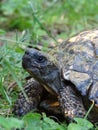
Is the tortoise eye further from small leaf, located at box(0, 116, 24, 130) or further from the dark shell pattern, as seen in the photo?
small leaf, located at box(0, 116, 24, 130)

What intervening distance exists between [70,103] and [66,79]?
19 centimetres

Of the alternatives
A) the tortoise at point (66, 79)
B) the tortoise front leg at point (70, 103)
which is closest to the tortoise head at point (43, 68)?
the tortoise at point (66, 79)

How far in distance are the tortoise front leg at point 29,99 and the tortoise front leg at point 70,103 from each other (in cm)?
32

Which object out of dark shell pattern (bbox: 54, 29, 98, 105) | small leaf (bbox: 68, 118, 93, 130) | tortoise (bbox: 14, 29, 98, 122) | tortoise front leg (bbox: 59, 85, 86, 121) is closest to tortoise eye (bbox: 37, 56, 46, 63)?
tortoise (bbox: 14, 29, 98, 122)

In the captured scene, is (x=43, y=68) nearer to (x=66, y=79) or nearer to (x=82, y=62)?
(x=66, y=79)

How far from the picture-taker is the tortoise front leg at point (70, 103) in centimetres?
352

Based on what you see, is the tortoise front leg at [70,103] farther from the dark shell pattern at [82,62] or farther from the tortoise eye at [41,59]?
the tortoise eye at [41,59]

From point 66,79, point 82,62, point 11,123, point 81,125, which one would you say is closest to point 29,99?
point 66,79

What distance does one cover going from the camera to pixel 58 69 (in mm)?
3768

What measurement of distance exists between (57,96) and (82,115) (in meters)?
0.34

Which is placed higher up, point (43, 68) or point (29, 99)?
point (43, 68)

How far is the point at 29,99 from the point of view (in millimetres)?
3896

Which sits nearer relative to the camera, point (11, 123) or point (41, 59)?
point (11, 123)

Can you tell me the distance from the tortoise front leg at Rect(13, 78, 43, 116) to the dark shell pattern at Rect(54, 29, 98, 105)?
1.08ft
